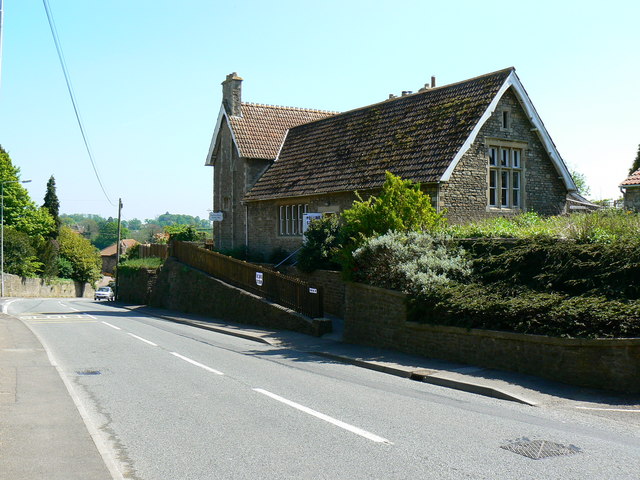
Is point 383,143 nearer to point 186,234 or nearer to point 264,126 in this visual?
point 264,126

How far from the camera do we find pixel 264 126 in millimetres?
34156

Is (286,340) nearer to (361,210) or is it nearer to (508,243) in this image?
(361,210)

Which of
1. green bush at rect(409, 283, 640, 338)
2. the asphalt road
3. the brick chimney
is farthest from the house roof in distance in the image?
the asphalt road

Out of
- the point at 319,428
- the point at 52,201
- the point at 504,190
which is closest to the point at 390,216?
the point at 504,190

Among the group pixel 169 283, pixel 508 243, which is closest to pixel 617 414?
pixel 508 243

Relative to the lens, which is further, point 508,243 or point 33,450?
point 508,243

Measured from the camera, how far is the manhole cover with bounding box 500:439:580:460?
6603 mm

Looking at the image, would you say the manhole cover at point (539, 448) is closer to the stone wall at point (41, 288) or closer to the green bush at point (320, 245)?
the green bush at point (320, 245)

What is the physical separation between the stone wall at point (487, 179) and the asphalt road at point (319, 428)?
9860 millimetres

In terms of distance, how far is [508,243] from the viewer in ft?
49.8

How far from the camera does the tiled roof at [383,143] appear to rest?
70.8ft

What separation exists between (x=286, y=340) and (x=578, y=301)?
922cm

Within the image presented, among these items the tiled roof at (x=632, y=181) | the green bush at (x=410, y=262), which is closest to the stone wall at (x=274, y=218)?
the green bush at (x=410, y=262)

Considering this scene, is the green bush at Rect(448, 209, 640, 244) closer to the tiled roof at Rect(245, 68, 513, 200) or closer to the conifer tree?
the tiled roof at Rect(245, 68, 513, 200)
